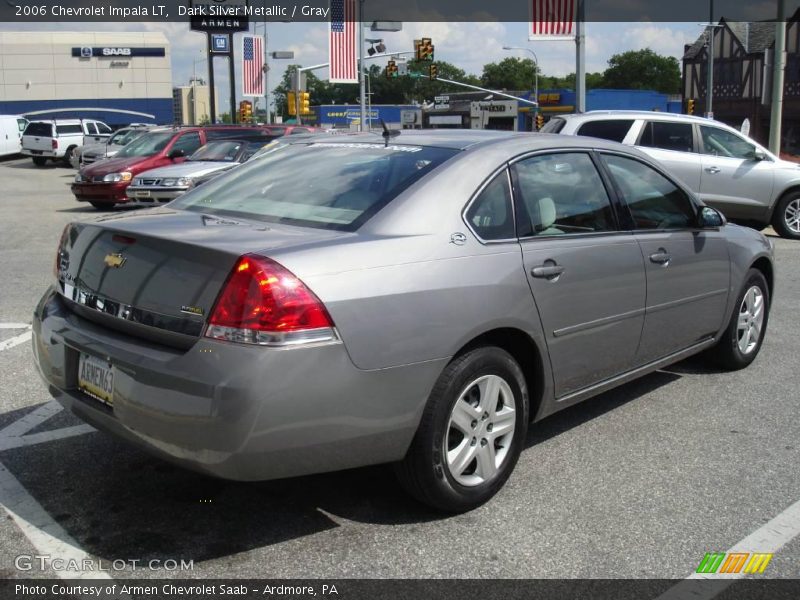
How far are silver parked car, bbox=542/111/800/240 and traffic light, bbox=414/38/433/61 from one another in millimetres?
26125

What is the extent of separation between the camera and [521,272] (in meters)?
3.81

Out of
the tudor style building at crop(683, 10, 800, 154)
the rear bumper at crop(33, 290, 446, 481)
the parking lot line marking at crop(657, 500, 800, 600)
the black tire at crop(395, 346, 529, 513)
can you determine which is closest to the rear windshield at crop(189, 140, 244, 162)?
the black tire at crop(395, 346, 529, 513)

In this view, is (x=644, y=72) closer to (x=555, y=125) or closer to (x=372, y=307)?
(x=555, y=125)

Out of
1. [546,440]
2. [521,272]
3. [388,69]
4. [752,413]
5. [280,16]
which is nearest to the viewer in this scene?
[521,272]

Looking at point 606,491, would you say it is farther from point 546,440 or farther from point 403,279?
point 403,279

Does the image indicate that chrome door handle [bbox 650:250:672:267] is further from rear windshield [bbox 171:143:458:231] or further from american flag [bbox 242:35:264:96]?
american flag [bbox 242:35:264:96]

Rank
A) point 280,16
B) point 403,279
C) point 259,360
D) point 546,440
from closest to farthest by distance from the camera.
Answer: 1. point 259,360
2. point 403,279
3. point 546,440
4. point 280,16

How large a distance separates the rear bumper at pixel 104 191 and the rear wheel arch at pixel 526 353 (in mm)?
13961

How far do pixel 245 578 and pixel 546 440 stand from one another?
202cm

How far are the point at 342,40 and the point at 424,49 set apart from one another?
10.8m

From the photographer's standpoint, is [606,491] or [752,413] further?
[752,413]

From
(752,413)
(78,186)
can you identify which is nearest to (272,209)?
(752,413)

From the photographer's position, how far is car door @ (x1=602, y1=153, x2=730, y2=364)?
468cm

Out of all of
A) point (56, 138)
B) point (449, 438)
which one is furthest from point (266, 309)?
point (56, 138)
